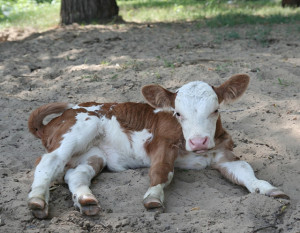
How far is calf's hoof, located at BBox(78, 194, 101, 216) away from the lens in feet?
11.8

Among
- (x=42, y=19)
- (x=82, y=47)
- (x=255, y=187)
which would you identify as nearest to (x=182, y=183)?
(x=255, y=187)

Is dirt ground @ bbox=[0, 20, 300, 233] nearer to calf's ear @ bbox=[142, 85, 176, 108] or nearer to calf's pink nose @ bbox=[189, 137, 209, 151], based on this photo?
calf's pink nose @ bbox=[189, 137, 209, 151]

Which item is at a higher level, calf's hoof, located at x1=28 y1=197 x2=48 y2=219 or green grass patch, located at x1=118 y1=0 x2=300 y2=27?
green grass patch, located at x1=118 y1=0 x2=300 y2=27

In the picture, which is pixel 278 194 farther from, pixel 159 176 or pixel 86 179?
pixel 86 179

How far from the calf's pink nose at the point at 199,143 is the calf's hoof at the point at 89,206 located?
3.09 feet

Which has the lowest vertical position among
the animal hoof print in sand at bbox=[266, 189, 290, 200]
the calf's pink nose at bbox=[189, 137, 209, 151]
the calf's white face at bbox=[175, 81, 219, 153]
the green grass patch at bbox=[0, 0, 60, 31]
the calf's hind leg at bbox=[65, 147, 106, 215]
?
the calf's hind leg at bbox=[65, 147, 106, 215]

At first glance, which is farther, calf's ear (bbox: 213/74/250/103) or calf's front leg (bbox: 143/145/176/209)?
calf's ear (bbox: 213/74/250/103)

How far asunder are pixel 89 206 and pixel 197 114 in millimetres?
1260

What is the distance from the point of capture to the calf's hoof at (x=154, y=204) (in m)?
3.62

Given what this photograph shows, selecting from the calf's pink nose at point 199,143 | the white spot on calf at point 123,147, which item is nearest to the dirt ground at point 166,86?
the white spot on calf at point 123,147

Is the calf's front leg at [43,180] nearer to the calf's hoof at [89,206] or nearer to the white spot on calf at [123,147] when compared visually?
the calf's hoof at [89,206]

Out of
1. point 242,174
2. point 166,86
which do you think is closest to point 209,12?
point 166,86

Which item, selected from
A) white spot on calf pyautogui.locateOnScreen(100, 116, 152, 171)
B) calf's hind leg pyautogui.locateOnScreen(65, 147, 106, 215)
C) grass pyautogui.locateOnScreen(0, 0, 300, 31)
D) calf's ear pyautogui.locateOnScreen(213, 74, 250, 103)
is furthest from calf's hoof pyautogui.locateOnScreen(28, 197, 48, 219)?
grass pyautogui.locateOnScreen(0, 0, 300, 31)

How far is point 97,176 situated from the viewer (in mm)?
4488
